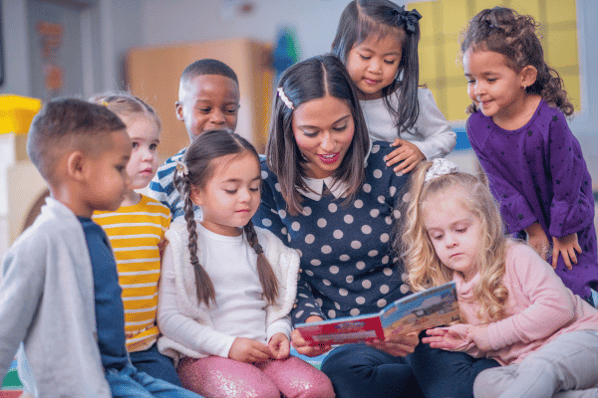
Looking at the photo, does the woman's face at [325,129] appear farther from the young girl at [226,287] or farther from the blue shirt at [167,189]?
the blue shirt at [167,189]

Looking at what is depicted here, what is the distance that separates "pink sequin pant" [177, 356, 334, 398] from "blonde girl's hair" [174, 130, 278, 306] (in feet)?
0.49

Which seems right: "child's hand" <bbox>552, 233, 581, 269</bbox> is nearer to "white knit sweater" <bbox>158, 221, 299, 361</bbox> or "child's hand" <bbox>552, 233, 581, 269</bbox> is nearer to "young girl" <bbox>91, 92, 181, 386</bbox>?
"white knit sweater" <bbox>158, 221, 299, 361</bbox>

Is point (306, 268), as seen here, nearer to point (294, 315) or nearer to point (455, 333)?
point (294, 315)

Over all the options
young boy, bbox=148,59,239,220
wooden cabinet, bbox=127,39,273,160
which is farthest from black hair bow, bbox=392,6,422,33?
wooden cabinet, bbox=127,39,273,160

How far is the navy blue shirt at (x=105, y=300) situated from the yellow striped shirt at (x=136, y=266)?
201mm

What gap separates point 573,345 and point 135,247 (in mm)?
988

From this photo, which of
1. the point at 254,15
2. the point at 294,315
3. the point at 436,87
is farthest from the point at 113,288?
the point at 254,15

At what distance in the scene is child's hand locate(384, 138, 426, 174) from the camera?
4.95ft

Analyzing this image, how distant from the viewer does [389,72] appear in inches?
65.7

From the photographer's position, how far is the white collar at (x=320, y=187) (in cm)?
151

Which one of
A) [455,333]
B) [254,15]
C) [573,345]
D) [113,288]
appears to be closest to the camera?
[113,288]

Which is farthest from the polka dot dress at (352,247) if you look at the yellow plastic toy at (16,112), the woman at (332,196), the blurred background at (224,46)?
the blurred background at (224,46)

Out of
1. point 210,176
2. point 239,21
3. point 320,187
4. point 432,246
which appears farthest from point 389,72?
point 239,21

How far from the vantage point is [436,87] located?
428 centimetres
